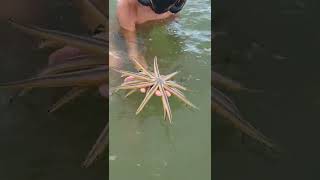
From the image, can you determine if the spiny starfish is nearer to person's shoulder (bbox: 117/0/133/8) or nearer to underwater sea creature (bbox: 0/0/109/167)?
underwater sea creature (bbox: 0/0/109/167)

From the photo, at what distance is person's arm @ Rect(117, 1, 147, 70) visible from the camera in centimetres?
255

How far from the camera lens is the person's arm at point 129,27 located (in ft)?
8.36

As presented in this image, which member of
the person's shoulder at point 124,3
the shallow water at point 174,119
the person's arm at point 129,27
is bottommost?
the shallow water at point 174,119

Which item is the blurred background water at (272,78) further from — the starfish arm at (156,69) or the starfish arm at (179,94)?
the starfish arm at (156,69)

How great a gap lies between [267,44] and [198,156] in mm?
585

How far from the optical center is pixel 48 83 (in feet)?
8.35

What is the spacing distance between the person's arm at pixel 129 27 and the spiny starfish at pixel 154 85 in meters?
0.03

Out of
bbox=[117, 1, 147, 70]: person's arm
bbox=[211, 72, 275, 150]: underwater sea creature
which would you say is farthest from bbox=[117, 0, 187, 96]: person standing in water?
bbox=[211, 72, 275, 150]: underwater sea creature

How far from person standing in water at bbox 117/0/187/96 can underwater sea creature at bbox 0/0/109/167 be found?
9cm

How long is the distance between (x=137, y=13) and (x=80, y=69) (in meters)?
0.35

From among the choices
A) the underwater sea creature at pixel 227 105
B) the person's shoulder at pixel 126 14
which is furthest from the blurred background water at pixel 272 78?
the person's shoulder at pixel 126 14

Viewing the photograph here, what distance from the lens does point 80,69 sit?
8.38 feet

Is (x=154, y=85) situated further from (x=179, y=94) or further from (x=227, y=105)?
(x=227, y=105)

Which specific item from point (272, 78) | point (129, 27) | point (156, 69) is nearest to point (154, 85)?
point (156, 69)
